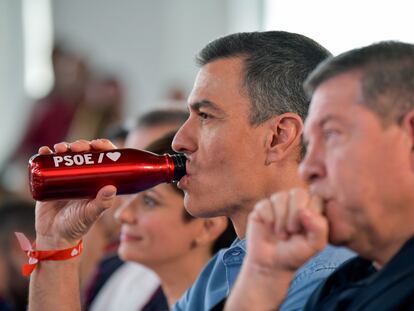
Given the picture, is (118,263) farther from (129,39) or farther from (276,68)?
(129,39)

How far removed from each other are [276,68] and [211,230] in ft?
1.76

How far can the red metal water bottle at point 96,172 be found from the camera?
1.53 meters

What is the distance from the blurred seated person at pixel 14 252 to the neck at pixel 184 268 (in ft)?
1.92

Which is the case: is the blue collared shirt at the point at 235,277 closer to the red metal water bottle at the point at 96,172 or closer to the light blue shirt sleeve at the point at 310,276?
the light blue shirt sleeve at the point at 310,276

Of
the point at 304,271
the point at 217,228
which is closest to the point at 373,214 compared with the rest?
the point at 304,271

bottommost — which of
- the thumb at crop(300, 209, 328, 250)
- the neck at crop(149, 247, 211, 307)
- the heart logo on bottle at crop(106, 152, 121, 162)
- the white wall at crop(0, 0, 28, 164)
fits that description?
the white wall at crop(0, 0, 28, 164)

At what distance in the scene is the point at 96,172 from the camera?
1543 mm

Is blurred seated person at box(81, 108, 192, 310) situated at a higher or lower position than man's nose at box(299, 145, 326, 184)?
lower

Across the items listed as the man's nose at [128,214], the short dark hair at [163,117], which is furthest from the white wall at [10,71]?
the man's nose at [128,214]

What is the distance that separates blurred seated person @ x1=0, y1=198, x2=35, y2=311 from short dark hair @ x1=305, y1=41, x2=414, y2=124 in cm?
158

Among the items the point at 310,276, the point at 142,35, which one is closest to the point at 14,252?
the point at 310,276

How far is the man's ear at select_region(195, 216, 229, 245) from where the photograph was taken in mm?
2002

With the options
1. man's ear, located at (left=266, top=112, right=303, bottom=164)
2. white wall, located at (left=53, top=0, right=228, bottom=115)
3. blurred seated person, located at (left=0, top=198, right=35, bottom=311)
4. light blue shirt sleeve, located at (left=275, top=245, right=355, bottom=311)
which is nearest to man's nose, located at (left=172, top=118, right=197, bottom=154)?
man's ear, located at (left=266, top=112, right=303, bottom=164)

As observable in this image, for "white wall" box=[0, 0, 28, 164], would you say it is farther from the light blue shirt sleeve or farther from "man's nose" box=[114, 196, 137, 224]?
the light blue shirt sleeve
